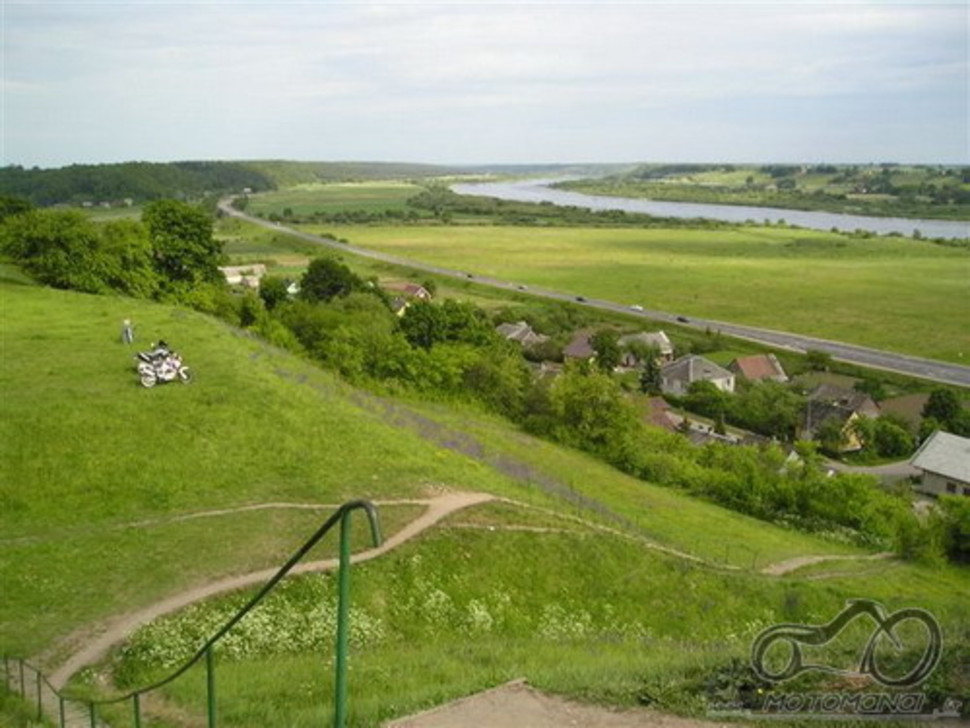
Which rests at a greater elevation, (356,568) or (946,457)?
(356,568)

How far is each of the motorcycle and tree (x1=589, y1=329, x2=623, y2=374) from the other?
49.9 metres

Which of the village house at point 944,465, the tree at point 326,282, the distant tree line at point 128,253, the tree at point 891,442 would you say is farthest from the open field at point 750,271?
the distant tree line at point 128,253

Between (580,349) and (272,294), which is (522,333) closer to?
(580,349)

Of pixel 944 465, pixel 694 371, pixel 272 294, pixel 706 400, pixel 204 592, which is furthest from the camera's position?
pixel 694 371

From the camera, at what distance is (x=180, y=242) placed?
54688mm

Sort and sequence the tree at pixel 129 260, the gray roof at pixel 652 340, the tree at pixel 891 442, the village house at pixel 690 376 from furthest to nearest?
the gray roof at pixel 652 340 → the village house at pixel 690 376 → the tree at pixel 891 442 → the tree at pixel 129 260

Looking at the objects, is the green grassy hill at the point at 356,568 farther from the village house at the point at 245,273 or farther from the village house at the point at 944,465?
the village house at the point at 245,273

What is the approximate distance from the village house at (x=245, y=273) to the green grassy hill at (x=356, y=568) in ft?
194

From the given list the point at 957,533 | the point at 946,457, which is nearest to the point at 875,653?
the point at 957,533

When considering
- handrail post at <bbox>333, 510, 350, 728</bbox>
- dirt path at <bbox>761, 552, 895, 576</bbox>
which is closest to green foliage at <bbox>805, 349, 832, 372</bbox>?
dirt path at <bbox>761, 552, 895, 576</bbox>

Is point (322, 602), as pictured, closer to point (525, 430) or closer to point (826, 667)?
point (826, 667)

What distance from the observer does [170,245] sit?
179ft

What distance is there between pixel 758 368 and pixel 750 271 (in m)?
60.1

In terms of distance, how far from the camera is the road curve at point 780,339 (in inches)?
3081
